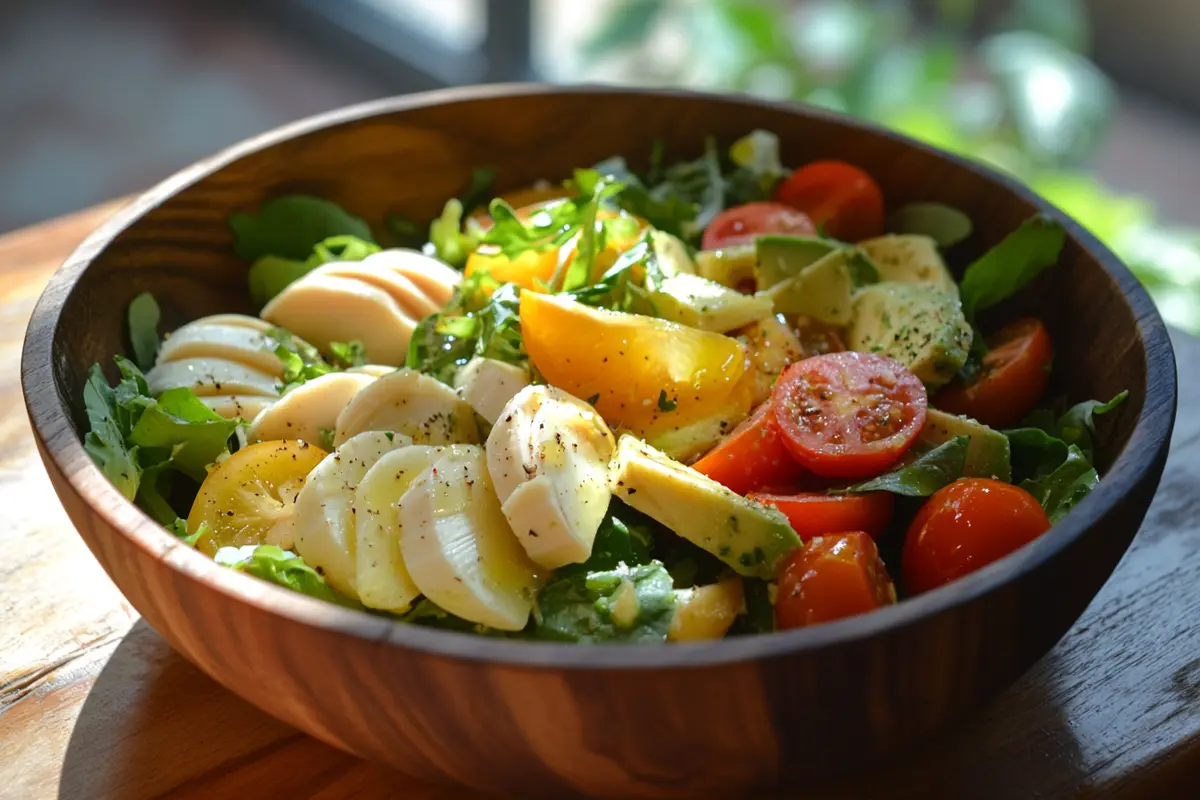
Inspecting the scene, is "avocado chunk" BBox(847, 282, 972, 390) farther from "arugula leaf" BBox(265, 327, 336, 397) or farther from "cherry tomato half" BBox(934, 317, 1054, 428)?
"arugula leaf" BBox(265, 327, 336, 397)

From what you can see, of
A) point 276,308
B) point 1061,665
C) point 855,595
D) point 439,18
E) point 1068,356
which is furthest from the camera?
point 439,18

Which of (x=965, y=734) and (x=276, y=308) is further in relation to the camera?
(x=276, y=308)

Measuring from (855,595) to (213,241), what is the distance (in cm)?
105

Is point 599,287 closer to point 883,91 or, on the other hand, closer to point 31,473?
point 31,473

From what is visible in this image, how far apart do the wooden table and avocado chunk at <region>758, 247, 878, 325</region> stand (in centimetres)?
46

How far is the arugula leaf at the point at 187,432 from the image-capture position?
52.4 inches

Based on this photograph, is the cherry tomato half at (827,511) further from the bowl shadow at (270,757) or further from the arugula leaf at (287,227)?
the arugula leaf at (287,227)

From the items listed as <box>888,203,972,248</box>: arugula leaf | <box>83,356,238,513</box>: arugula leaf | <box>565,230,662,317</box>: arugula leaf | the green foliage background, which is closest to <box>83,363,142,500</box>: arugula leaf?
<box>83,356,238,513</box>: arugula leaf

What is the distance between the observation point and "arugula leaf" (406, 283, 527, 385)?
1.49m

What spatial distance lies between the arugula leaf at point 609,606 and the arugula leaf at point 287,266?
0.74 m

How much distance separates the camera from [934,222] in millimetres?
1737

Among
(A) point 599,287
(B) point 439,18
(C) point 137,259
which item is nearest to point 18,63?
(B) point 439,18

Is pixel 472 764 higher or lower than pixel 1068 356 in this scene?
lower

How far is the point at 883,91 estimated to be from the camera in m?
3.23
